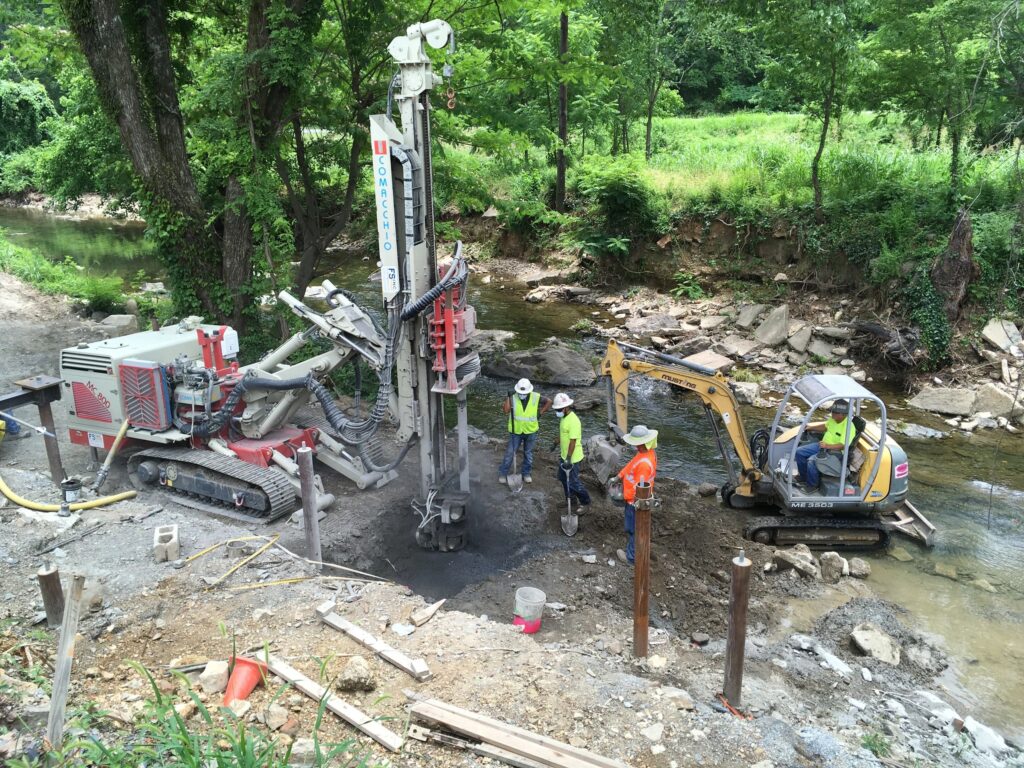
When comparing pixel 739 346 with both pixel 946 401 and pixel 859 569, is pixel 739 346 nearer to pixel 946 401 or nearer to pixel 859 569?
pixel 946 401

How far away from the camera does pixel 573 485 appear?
8945mm

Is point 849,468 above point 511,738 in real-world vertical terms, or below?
below

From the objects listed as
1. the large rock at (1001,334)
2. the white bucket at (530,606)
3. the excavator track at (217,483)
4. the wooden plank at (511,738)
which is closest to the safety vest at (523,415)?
the excavator track at (217,483)

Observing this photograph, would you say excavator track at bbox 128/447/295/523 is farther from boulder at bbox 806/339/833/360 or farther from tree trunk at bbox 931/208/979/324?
tree trunk at bbox 931/208/979/324

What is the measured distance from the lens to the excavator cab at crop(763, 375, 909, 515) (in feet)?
29.0

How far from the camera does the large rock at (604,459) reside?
32.8ft

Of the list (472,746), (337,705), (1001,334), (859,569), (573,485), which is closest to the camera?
(472,746)

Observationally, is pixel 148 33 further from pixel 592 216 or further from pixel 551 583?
pixel 592 216

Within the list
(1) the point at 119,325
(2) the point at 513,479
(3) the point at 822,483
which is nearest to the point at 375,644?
(2) the point at 513,479

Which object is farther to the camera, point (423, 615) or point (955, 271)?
point (955, 271)

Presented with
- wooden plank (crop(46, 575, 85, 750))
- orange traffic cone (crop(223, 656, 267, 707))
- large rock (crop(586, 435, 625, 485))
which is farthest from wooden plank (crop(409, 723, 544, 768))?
large rock (crop(586, 435, 625, 485))

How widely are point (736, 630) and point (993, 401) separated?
982 cm

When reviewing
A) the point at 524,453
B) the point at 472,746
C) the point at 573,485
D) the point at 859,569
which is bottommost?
the point at 859,569

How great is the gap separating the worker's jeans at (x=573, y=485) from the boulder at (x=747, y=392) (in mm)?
5686
